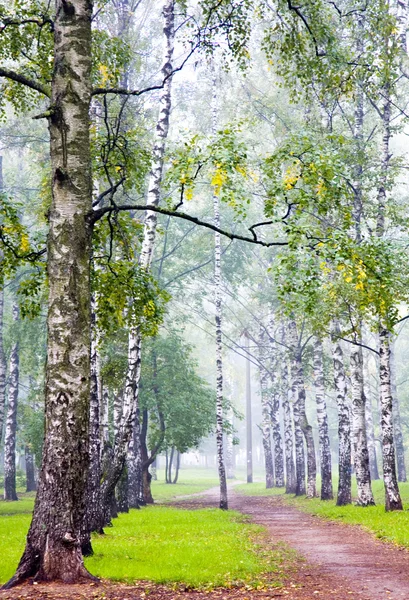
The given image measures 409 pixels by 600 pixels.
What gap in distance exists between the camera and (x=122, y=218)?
39.6ft

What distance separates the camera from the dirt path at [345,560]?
8.05 metres

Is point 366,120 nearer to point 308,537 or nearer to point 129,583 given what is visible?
point 308,537

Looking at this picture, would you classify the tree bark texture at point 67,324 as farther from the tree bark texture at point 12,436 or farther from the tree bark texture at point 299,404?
the tree bark texture at point 12,436

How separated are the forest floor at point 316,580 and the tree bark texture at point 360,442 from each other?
5.96m

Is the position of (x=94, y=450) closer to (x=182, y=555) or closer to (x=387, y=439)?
(x=182, y=555)

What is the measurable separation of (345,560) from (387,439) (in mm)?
8455

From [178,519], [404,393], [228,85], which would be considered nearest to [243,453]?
[404,393]

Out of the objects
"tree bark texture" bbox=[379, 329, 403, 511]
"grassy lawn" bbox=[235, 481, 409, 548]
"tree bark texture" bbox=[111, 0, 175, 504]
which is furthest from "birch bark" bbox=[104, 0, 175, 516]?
"tree bark texture" bbox=[379, 329, 403, 511]

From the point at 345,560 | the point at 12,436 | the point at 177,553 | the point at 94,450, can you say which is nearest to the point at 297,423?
the point at 12,436

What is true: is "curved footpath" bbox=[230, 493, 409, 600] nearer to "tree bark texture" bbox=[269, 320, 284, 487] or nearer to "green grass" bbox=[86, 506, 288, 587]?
"green grass" bbox=[86, 506, 288, 587]

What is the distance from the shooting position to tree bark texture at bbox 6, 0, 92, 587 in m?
7.45

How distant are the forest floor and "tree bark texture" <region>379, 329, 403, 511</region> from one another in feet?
11.6

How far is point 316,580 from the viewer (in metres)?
8.84

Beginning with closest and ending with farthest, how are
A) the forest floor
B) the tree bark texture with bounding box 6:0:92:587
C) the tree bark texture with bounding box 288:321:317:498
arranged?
the forest floor, the tree bark texture with bounding box 6:0:92:587, the tree bark texture with bounding box 288:321:317:498
